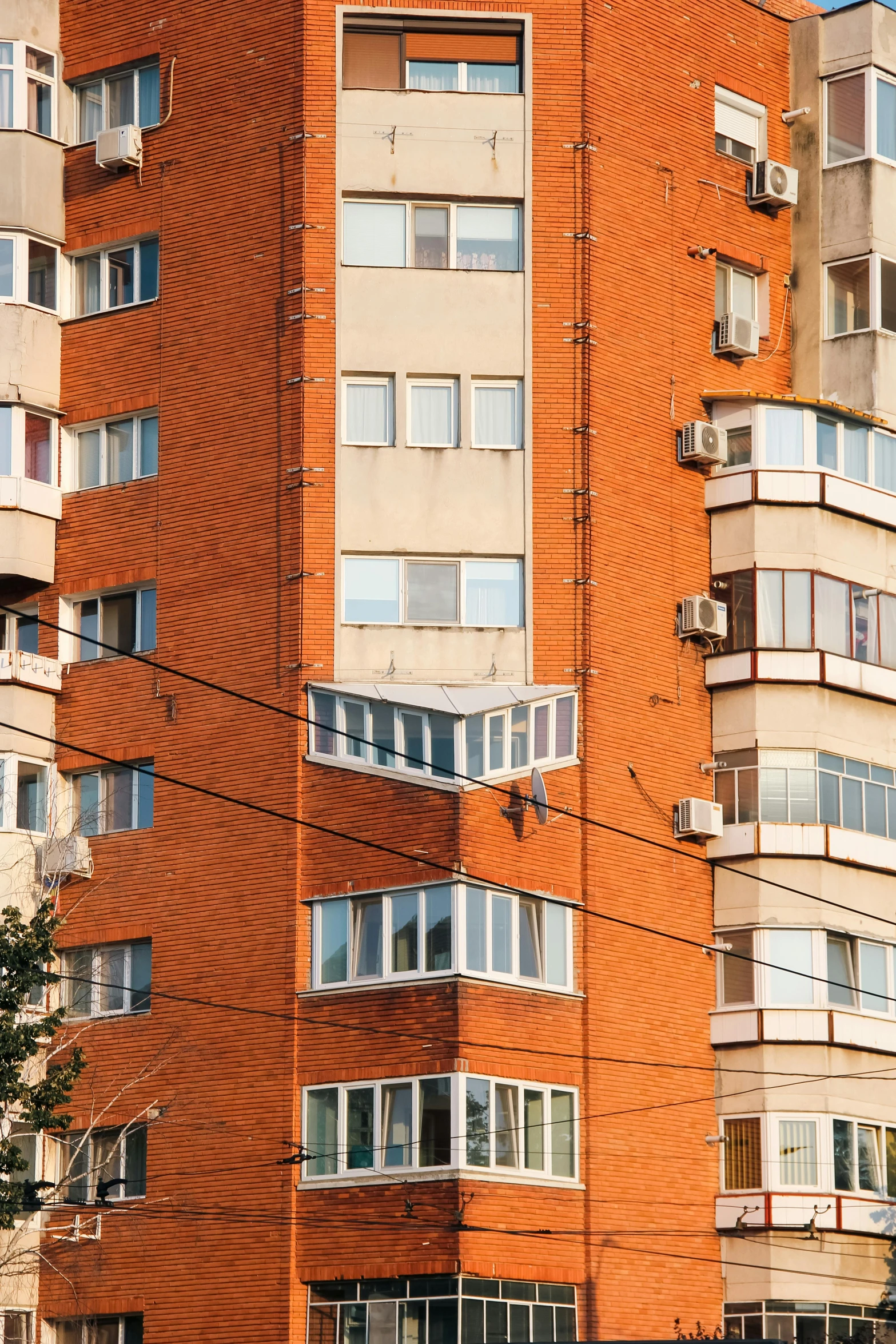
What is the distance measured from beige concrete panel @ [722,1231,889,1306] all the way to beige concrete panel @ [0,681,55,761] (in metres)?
15.5

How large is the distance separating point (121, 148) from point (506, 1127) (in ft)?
66.8

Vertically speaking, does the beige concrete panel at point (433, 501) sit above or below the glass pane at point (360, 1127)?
above

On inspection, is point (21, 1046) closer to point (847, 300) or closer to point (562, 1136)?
point (562, 1136)

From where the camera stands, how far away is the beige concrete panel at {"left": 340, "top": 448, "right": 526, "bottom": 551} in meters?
43.3

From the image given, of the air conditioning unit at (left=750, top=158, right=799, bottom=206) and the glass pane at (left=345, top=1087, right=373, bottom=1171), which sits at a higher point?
the air conditioning unit at (left=750, top=158, right=799, bottom=206)

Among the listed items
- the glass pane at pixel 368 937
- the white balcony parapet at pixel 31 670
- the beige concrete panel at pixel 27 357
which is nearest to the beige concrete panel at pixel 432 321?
the beige concrete panel at pixel 27 357

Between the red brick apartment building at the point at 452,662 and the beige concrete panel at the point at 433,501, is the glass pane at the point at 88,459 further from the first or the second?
the beige concrete panel at the point at 433,501

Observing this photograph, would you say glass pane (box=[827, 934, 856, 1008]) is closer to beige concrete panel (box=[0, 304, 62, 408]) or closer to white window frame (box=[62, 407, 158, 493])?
white window frame (box=[62, 407, 158, 493])

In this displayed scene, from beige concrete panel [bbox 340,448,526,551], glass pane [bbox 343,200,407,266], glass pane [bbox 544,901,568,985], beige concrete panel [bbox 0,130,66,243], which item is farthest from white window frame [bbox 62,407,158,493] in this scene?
glass pane [bbox 544,901,568,985]

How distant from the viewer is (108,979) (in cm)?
4412

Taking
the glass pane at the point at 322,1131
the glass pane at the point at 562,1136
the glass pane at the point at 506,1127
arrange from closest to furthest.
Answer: the glass pane at the point at 506,1127
the glass pane at the point at 322,1131
the glass pane at the point at 562,1136

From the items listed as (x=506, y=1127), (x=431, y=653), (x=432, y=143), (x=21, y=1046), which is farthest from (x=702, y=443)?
(x=21, y=1046)

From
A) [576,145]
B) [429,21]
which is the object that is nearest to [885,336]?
[576,145]

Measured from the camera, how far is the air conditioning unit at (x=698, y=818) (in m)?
43.5
